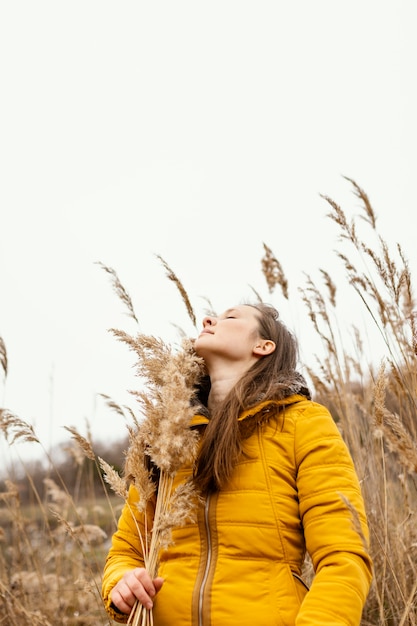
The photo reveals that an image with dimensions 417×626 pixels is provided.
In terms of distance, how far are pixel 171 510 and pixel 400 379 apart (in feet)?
3.76

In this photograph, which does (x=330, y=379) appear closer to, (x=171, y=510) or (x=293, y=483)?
(x=293, y=483)

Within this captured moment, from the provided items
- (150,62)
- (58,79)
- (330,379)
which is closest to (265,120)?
(150,62)

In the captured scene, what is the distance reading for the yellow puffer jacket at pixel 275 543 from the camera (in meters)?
1.29

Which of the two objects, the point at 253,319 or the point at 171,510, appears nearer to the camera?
the point at 171,510

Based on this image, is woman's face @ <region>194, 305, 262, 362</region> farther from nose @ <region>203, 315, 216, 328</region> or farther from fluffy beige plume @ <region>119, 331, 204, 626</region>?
fluffy beige plume @ <region>119, 331, 204, 626</region>

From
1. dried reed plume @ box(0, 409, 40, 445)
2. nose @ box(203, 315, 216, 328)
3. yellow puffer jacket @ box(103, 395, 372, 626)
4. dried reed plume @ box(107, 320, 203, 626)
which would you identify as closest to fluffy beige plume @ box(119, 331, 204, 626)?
dried reed plume @ box(107, 320, 203, 626)

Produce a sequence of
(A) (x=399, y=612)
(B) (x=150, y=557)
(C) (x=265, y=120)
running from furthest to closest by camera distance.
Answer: (C) (x=265, y=120) → (A) (x=399, y=612) → (B) (x=150, y=557)

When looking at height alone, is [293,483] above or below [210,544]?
above

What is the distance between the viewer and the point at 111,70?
35.5ft

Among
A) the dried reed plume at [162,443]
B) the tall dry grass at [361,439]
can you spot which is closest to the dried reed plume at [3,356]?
the tall dry grass at [361,439]

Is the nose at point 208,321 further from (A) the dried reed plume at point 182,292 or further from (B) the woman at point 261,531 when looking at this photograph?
(A) the dried reed plume at point 182,292

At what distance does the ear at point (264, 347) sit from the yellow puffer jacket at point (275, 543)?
269 mm

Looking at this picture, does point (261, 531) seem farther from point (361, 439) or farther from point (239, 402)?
point (361, 439)

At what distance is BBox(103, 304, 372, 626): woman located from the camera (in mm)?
1301
